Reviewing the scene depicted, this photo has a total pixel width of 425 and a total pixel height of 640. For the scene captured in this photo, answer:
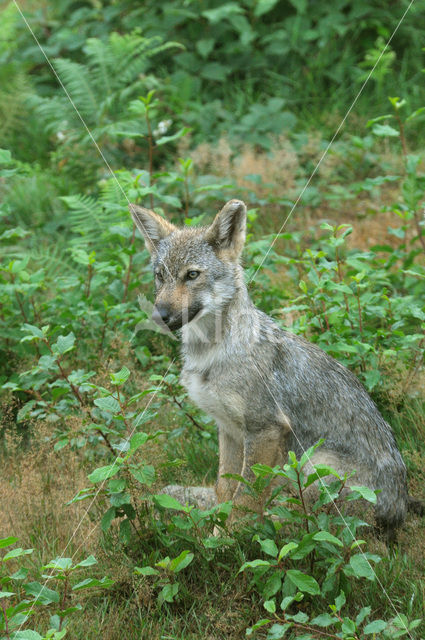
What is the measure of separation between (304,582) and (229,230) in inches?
89.8

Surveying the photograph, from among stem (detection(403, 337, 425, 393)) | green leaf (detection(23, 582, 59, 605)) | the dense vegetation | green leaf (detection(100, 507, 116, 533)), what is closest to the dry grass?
the dense vegetation

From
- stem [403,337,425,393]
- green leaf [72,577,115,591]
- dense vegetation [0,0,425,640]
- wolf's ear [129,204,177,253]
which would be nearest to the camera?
green leaf [72,577,115,591]

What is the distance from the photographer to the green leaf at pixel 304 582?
3.42 meters

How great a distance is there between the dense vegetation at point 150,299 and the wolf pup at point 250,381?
255 mm

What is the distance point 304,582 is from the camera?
3.45 metres

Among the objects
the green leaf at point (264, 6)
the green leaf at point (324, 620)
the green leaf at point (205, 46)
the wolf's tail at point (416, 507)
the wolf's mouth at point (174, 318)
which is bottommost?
the wolf's tail at point (416, 507)

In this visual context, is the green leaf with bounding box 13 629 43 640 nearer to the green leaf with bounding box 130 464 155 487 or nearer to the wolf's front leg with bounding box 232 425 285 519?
the green leaf with bounding box 130 464 155 487

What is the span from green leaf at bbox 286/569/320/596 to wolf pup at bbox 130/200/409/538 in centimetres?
101

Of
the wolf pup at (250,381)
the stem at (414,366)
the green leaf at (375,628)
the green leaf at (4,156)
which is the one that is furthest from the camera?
the green leaf at (4,156)

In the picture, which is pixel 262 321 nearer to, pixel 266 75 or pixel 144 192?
pixel 144 192

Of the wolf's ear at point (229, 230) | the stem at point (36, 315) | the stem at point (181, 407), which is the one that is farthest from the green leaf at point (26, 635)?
the stem at point (36, 315)

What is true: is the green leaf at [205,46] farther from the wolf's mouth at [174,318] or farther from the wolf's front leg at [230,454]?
the wolf's front leg at [230,454]

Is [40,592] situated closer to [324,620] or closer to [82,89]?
[324,620]

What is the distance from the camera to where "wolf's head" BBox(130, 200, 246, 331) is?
4.55 meters
